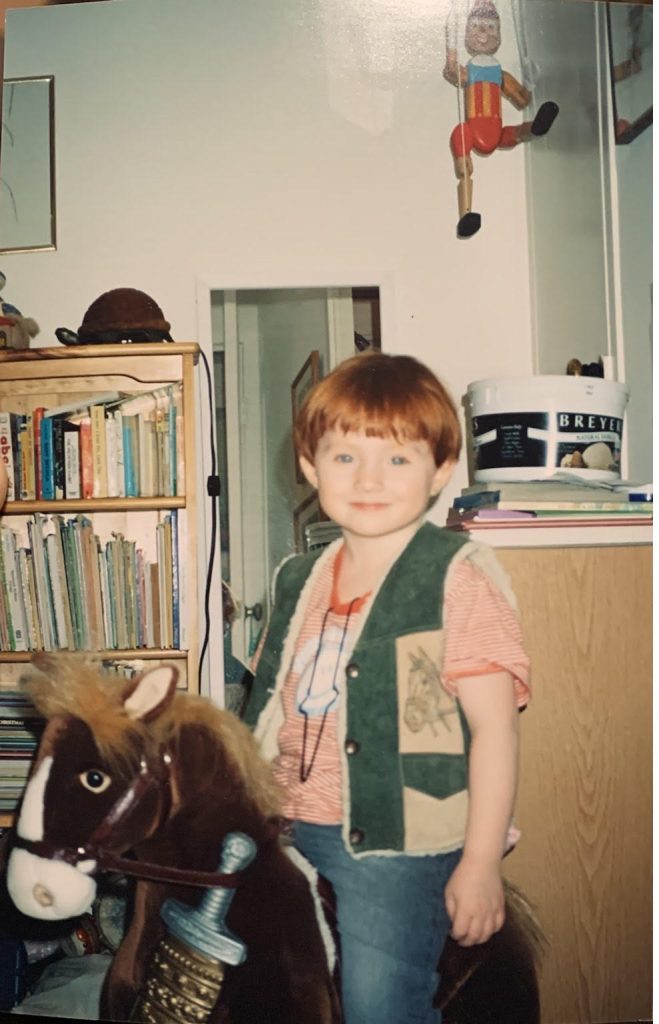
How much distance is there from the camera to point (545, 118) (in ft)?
3.84

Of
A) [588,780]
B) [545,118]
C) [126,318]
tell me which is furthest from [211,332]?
[588,780]

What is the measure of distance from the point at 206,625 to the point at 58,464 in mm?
303

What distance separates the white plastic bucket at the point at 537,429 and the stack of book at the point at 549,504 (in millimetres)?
14

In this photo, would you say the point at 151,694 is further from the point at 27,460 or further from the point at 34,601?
the point at 27,460

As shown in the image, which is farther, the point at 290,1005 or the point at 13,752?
the point at 13,752

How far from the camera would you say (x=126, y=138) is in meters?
1.18

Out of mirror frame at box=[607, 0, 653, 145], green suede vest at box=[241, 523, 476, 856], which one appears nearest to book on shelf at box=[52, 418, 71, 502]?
green suede vest at box=[241, 523, 476, 856]

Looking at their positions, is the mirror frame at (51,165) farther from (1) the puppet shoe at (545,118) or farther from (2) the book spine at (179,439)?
(1) the puppet shoe at (545,118)

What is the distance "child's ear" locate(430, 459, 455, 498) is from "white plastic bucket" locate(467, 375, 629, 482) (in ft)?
0.11

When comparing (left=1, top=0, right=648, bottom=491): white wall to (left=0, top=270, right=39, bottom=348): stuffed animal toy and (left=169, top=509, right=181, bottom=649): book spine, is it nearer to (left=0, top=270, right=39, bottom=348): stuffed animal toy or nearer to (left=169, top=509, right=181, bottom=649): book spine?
(left=0, top=270, right=39, bottom=348): stuffed animal toy

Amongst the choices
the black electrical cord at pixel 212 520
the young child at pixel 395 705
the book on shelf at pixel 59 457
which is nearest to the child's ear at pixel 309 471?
the young child at pixel 395 705

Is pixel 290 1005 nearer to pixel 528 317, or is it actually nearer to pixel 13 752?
pixel 13 752

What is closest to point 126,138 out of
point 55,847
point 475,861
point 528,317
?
point 528,317

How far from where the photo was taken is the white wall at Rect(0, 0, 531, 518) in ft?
3.74
